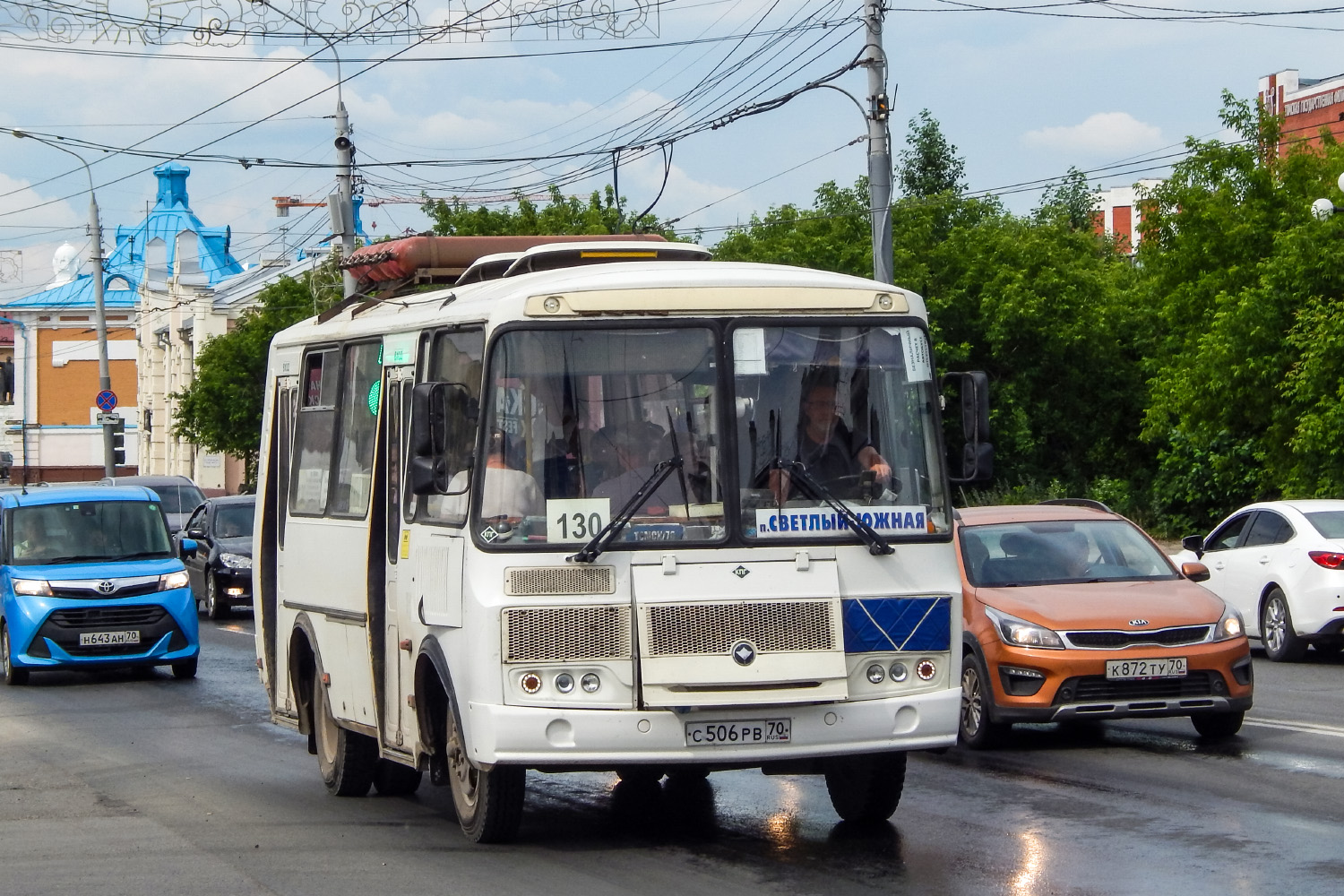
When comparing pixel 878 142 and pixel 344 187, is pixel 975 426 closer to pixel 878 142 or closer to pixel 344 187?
pixel 878 142

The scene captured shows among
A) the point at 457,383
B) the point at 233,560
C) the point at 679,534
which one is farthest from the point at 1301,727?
the point at 233,560

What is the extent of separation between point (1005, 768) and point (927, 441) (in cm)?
325

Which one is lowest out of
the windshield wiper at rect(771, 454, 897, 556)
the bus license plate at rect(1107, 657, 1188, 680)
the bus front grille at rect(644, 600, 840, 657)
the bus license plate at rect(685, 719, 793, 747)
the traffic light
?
the bus license plate at rect(1107, 657, 1188, 680)

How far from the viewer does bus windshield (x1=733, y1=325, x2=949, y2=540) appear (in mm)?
8570

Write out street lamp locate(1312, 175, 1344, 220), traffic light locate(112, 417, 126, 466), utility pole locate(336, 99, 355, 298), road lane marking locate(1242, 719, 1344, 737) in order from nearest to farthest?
1. road lane marking locate(1242, 719, 1344, 737)
2. street lamp locate(1312, 175, 1344, 220)
3. utility pole locate(336, 99, 355, 298)
4. traffic light locate(112, 417, 126, 466)

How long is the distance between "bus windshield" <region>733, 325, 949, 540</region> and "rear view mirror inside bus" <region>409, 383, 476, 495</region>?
1.21 meters

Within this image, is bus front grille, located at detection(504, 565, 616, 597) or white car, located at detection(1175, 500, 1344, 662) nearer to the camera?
bus front grille, located at detection(504, 565, 616, 597)

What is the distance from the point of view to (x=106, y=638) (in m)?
19.3

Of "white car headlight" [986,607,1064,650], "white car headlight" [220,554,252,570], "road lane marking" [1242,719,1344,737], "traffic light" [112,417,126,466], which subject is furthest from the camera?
"traffic light" [112,417,126,466]

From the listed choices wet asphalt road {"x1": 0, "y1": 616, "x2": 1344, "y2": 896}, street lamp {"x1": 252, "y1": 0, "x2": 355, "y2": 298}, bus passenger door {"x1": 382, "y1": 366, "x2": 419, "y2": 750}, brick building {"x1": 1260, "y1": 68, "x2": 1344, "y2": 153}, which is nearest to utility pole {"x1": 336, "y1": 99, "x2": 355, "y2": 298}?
street lamp {"x1": 252, "y1": 0, "x2": 355, "y2": 298}

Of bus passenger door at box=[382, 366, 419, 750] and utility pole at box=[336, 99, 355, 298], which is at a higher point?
utility pole at box=[336, 99, 355, 298]

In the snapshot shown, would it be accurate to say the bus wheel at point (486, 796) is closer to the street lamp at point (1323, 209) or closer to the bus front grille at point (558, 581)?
the bus front grille at point (558, 581)

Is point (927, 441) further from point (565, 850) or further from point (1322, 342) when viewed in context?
point (1322, 342)

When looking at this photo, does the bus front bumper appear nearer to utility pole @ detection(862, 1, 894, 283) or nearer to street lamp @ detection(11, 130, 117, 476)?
utility pole @ detection(862, 1, 894, 283)
